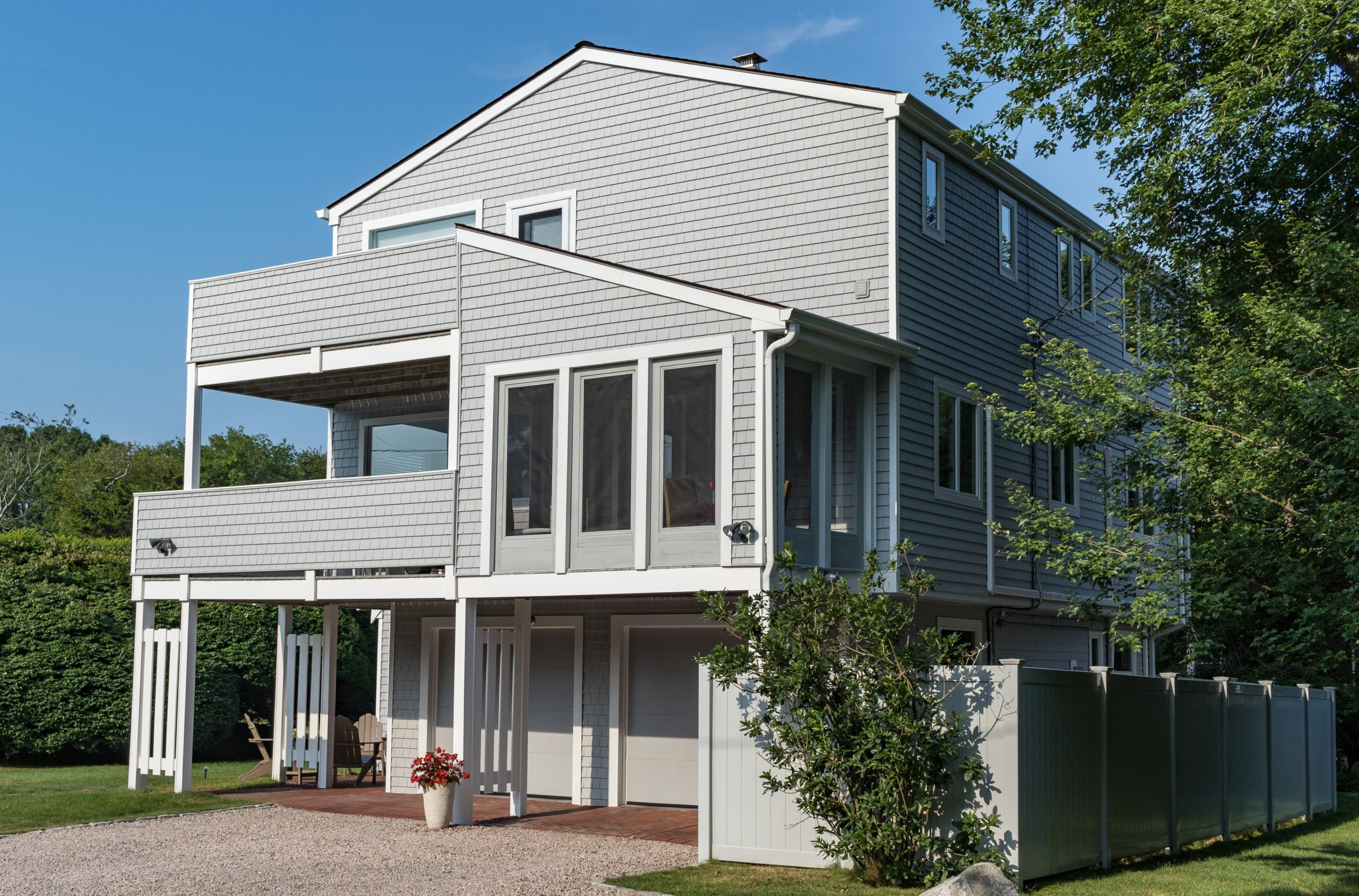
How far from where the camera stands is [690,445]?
44.6ft

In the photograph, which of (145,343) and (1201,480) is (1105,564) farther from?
(145,343)

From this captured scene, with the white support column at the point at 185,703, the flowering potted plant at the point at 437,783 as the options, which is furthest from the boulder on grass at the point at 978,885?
the white support column at the point at 185,703

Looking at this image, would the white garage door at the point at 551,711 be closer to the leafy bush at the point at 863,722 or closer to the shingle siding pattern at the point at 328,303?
the shingle siding pattern at the point at 328,303

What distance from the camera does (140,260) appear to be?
2463 inches

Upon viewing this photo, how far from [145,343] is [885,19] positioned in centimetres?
6754

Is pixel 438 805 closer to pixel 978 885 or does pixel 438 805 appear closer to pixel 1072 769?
pixel 1072 769

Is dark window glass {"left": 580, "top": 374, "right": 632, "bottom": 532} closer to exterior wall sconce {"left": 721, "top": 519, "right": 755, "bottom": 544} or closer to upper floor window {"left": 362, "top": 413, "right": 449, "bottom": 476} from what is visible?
exterior wall sconce {"left": 721, "top": 519, "right": 755, "bottom": 544}

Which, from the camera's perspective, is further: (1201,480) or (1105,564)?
(1105,564)

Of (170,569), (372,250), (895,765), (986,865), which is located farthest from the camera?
(170,569)

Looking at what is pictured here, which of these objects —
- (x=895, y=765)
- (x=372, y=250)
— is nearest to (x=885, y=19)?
(x=372, y=250)

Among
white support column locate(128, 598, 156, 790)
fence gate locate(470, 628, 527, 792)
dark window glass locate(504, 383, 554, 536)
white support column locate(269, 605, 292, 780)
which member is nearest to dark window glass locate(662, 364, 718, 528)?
dark window glass locate(504, 383, 554, 536)

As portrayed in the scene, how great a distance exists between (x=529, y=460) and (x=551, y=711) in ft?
14.2

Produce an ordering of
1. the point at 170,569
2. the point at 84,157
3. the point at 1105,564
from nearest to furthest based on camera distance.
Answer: the point at 1105,564 → the point at 170,569 → the point at 84,157

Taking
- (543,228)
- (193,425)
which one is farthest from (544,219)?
(193,425)
